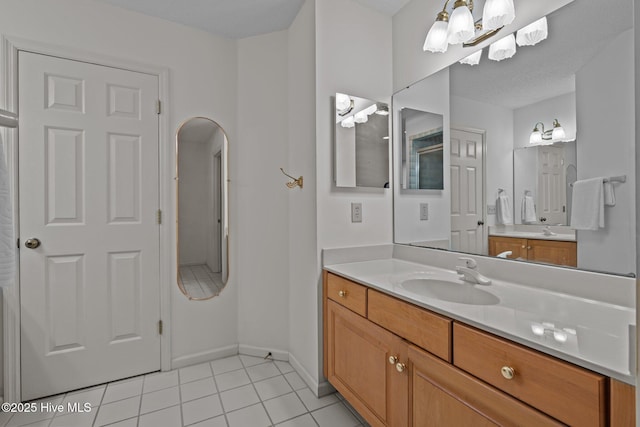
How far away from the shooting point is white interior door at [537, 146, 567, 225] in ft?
4.02

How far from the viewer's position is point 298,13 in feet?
6.77

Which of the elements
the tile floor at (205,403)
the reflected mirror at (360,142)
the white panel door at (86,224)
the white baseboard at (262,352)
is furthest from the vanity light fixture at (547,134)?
the white panel door at (86,224)

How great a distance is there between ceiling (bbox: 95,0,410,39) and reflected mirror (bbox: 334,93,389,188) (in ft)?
2.23

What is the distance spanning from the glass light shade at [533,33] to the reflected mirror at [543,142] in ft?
0.07

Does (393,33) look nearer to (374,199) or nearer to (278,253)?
(374,199)

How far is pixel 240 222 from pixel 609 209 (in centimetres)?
210

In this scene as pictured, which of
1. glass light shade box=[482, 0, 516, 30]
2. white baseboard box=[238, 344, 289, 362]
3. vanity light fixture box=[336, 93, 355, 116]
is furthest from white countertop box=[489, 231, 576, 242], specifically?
white baseboard box=[238, 344, 289, 362]

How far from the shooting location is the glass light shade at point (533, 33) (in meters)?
1.26

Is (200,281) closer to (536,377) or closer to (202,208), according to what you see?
(202,208)

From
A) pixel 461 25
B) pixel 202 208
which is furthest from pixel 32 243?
pixel 461 25

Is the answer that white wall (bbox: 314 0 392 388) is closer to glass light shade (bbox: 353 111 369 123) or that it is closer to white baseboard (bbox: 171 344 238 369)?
glass light shade (bbox: 353 111 369 123)

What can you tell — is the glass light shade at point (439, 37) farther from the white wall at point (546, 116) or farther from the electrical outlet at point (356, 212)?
the electrical outlet at point (356, 212)

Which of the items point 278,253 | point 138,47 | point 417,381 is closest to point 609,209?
point 417,381

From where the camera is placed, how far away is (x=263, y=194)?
2322 mm
